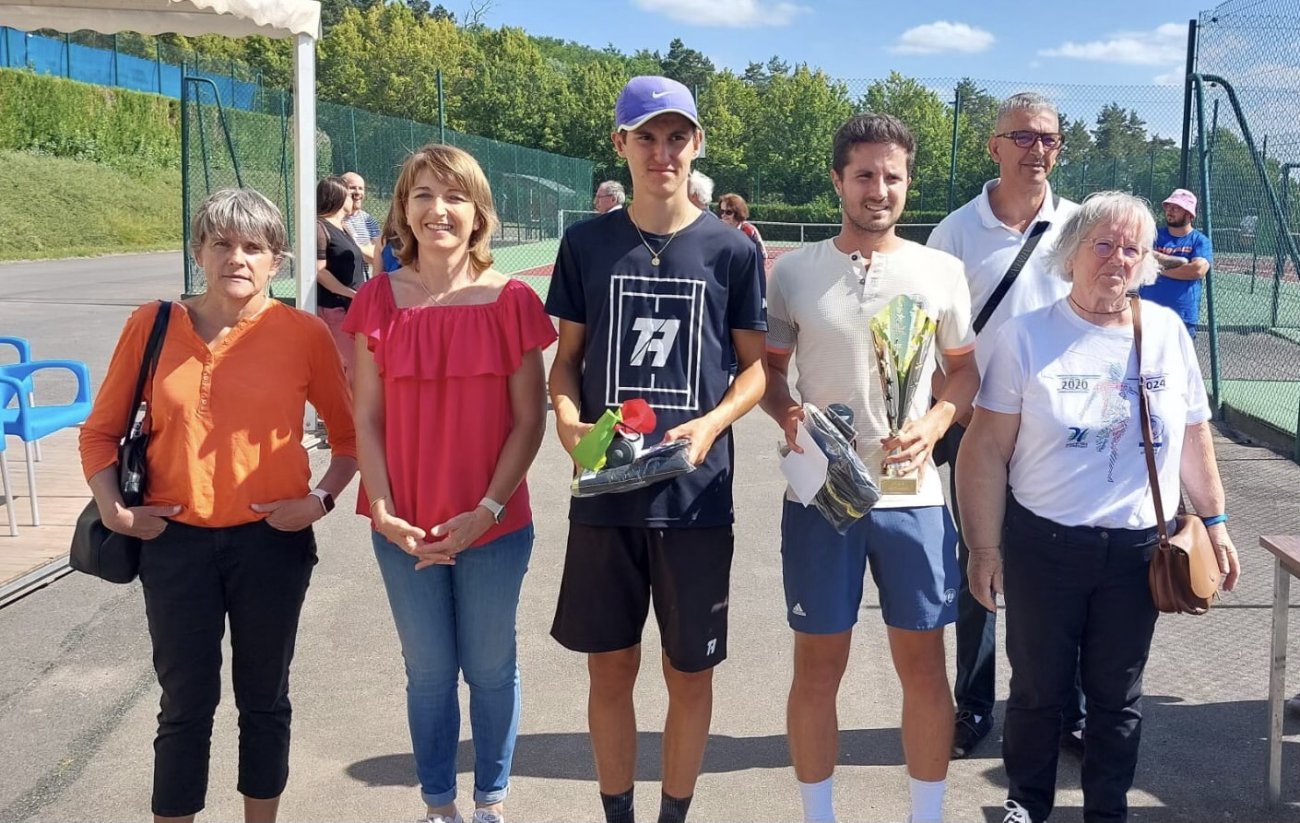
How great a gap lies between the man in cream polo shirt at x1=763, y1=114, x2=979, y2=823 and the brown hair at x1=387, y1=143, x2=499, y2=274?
0.82 m

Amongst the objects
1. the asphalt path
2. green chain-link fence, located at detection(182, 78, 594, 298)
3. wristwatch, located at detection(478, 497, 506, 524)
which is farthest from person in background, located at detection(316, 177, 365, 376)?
wristwatch, located at detection(478, 497, 506, 524)

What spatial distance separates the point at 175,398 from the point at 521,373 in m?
0.90

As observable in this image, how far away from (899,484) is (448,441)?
122 centimetres

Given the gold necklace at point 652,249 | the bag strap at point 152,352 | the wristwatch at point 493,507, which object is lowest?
the wristwatch at point 493,507

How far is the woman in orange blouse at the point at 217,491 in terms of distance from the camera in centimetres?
290

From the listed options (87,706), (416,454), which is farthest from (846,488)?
(87,706)

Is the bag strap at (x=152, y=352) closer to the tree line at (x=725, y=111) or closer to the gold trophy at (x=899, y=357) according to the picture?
the gold trophy at (x=899, y=357)

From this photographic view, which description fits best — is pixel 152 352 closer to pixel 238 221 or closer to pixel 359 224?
pixel 238 221

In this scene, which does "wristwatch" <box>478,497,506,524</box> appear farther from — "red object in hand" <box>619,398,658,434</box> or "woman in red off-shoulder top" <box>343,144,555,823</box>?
"red object in hand" <box>619,398,658,434</box>

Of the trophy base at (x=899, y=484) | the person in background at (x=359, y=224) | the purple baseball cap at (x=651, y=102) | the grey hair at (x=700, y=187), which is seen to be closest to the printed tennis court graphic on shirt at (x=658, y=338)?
the purple baseball cap at (x=651, y=102)

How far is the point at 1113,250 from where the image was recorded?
9.84 feet

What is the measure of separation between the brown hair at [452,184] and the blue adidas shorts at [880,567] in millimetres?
1148

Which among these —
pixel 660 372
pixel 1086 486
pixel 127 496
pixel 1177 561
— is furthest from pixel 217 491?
pixel 1177 561

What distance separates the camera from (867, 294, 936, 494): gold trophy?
296 centimetres
